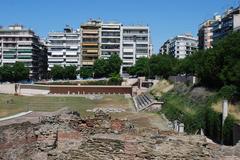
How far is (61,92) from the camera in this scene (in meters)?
78.6

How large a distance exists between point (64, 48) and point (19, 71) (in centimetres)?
1941

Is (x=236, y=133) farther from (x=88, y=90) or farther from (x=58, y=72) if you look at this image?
(x=58, y=72)

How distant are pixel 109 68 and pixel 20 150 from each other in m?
87.1

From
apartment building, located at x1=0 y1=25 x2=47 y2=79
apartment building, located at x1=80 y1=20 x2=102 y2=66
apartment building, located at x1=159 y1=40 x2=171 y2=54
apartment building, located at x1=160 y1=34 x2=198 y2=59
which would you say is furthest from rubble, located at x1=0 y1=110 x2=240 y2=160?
apartment building, located at x1=159 y1=40 x2=171 y2=54

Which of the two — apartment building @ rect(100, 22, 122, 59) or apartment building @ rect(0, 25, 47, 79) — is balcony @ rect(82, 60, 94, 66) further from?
apartment building @ rect(0, 25, 47, 79)

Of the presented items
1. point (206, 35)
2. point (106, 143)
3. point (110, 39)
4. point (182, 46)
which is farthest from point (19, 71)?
point (106, 143)

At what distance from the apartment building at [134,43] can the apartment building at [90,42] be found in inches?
238

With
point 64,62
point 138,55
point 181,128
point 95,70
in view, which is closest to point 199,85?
point 181,128

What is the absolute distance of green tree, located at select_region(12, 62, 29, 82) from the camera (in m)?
99.4

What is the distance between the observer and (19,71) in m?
99.8

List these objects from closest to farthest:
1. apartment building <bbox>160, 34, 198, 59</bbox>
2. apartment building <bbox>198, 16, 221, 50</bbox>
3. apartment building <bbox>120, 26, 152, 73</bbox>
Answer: apartment building <bbox>120, 26, 152, 73</bbox> → apartment building <bbox>198, 16, 221, 50</bbox> → apartment building <bbox>160, 34, 198, 59</bbox>

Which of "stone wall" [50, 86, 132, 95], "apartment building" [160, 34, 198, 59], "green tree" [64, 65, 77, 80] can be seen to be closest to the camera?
"stone wall" [50, 86, 132, 95]

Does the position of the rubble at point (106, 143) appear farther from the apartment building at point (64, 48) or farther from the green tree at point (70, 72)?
the apartment building at point (64, 48)

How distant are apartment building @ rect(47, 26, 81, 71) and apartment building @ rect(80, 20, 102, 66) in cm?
335
